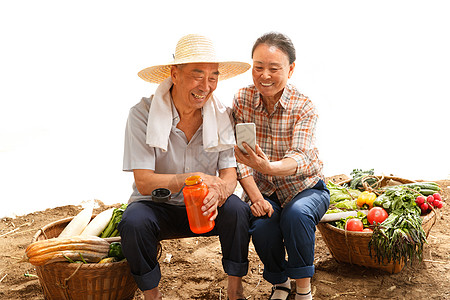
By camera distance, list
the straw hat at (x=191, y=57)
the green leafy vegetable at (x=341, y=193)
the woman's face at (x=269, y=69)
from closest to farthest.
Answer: the straw hat at (x=191, y=57), the woman's face at (x=269, y=69), the green leafy vegetable at (x=341, y=193)

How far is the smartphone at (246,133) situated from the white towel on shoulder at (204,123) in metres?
0.17

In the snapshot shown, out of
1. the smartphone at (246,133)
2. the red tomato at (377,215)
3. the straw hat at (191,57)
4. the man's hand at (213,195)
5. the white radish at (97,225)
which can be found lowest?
the red tomato at (377,215)

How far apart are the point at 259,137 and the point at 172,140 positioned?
0.66 metres

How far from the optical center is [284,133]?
3285 mm

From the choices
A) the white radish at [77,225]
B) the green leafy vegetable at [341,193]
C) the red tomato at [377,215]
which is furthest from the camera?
the green leafy vegetable at [341,193]

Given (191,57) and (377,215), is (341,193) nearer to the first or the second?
(377,215)

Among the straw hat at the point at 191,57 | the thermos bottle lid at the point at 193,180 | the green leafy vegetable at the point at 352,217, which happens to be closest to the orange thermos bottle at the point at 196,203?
the thermos bottle lid at the point at 193,180

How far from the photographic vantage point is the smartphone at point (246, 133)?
9.42 ft

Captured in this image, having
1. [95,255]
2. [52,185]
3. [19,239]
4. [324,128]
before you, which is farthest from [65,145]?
[95,255]

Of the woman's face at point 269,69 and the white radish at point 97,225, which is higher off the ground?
the woman's face at point 269,69

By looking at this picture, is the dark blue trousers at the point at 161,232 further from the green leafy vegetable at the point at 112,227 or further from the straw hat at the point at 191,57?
the straw hat at the point at 191,57

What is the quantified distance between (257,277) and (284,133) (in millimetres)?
1200

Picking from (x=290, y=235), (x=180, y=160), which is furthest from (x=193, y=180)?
(x=290, y=235)

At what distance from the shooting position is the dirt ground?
3.40 metres
